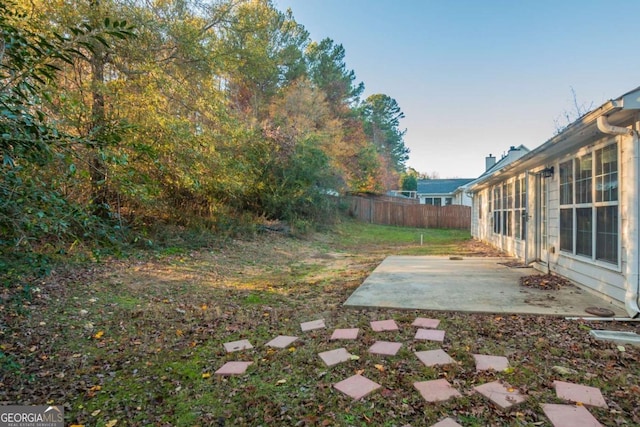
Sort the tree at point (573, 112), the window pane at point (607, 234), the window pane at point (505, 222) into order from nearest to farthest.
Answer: the window pane at point (607, 234), the window pane at point (505, 222), the tree at point (573, 112)

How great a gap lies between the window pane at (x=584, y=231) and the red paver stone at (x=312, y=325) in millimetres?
3624

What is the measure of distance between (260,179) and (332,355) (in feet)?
29.2

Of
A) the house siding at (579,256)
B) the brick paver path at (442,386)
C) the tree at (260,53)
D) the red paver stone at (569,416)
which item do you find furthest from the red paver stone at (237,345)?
the tree at (260,53)

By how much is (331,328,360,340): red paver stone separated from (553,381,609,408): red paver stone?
153cm

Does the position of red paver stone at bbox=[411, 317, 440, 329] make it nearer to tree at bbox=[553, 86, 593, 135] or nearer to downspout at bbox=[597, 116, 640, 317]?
downspout at bbox=[597, 116, 640, 317]

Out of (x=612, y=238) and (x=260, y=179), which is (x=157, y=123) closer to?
(x=260, y=179)

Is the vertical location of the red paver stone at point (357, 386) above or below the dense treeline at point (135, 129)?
below

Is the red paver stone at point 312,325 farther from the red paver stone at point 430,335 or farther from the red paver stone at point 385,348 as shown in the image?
the red paver stone at point 430,335

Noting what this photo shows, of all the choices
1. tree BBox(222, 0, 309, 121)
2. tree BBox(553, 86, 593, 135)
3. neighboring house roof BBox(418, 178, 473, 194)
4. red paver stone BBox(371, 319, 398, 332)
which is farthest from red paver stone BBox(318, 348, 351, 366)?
neighboring house roof BBox(418, 178, 473, 194)

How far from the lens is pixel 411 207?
66.5ft

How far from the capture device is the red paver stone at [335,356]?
2.55 metres

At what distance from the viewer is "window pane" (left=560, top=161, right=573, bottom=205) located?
4.75m

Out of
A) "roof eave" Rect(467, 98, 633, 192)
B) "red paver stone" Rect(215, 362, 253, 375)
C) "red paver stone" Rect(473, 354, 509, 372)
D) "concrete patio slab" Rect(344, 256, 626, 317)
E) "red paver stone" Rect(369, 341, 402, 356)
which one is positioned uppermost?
"roof eave" Rect(467, 98, 633, 192)

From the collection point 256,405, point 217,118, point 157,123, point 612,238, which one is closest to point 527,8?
point 612,238
